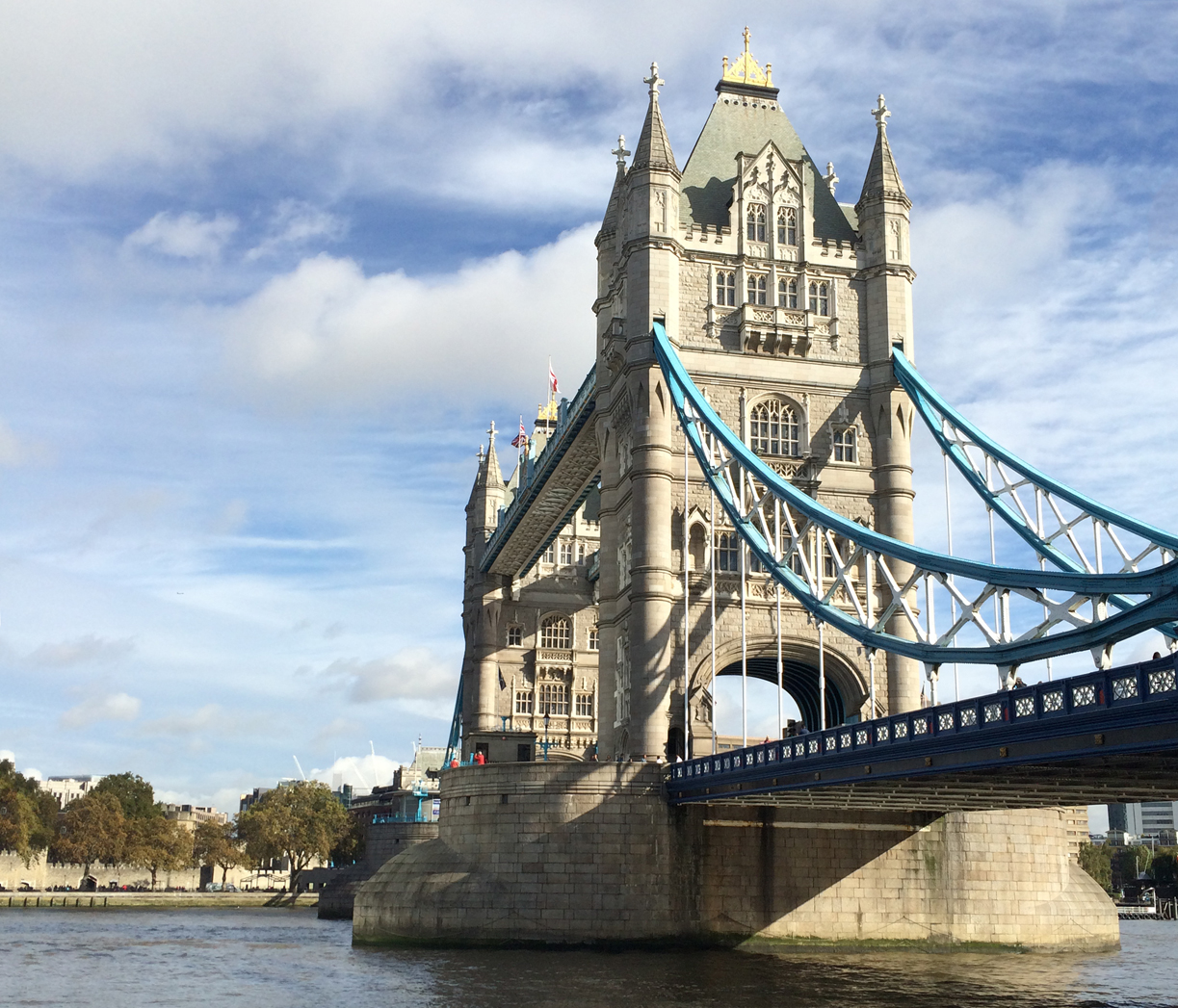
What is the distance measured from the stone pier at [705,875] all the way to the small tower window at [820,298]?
1866 cm

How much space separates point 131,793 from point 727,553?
91499 mm

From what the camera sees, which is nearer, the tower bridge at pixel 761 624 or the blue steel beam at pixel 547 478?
the tower bridge at pixel 761 624

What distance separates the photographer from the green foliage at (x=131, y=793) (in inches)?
4761

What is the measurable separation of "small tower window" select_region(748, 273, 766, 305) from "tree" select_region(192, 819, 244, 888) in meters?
86.9

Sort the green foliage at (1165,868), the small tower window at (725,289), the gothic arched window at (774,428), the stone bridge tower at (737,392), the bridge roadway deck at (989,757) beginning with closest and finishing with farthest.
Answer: the bridge roadway deck at (989,757), the stone bridge tower at (737,392), the gothic arched window at (774,428), the small tower window at (725,289), the green foliage at (1165,868)

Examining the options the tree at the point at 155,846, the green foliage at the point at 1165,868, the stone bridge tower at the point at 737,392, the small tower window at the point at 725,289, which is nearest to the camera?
the stone bridge tower at the point at 737,392

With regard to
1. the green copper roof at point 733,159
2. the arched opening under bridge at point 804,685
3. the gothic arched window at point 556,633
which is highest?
the green copper roof at point 733,159

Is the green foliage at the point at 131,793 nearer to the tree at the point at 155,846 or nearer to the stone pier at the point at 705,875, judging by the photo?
the tree at the point at 155,846

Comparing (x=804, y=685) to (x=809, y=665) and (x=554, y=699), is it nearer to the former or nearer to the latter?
(x=809, y=665)

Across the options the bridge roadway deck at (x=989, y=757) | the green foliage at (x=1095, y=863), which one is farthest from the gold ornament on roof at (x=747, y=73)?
the green foliage at (x=1095, y=863)

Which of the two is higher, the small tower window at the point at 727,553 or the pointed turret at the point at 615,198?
the pointed turret at the point at 615,198

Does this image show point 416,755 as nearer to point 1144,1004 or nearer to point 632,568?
point 632,568

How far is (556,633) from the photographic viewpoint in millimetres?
83375

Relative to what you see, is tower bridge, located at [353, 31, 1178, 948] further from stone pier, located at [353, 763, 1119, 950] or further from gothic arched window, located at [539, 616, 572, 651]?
gothic arched window, located at [539, 616, 572, 651]
